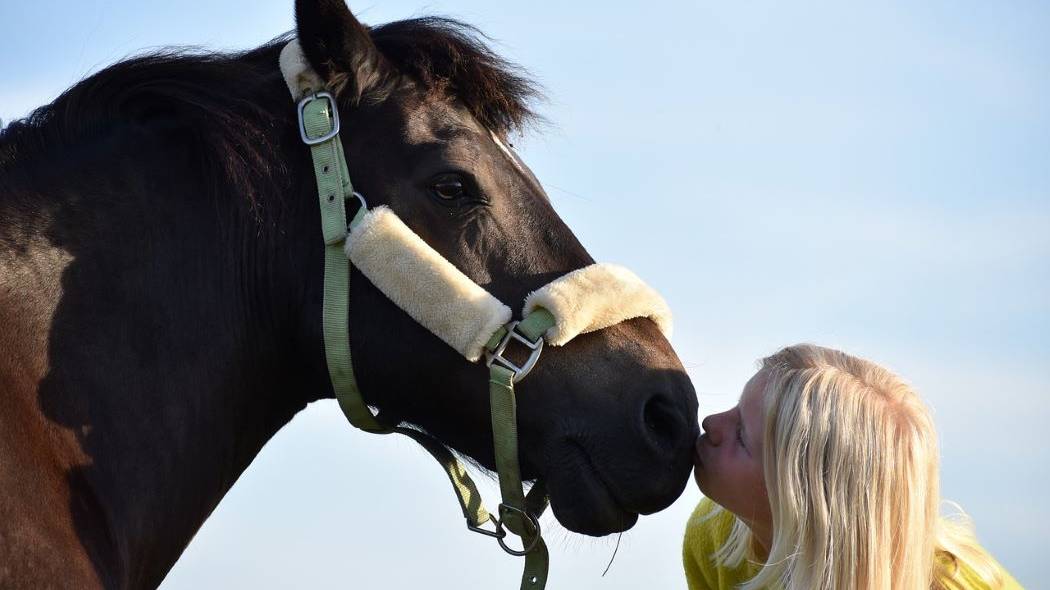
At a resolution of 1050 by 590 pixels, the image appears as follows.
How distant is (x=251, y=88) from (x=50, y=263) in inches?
37.2

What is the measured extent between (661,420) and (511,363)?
50 centimetres

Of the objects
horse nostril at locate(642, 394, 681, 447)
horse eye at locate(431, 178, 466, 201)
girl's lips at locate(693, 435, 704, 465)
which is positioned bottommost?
girl's lips at locate(693, 435, 704, 465)

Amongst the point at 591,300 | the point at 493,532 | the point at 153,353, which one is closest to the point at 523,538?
the point at 493,532

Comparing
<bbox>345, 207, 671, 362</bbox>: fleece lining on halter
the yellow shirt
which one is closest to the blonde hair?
the yellow shirt

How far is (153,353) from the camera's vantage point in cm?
305

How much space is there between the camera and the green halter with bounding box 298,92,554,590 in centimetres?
330

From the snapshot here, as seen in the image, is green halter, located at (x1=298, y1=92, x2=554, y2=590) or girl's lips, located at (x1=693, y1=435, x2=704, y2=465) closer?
green halter, located at (x1=298, y1=92, x2=554, y2=590)

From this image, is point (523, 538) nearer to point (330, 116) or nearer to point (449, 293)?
point (449, 293)

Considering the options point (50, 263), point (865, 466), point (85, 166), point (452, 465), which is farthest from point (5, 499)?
point (865, 466)

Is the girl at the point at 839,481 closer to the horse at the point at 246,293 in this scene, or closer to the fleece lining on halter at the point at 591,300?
the horse at the point at 246,293

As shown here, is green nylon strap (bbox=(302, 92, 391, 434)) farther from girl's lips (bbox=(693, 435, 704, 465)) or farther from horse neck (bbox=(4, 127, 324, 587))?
girl's lips (bbox=(693, 435, 704, 465))

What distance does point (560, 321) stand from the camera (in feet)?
10.7

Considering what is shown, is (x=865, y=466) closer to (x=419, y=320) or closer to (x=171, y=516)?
(x=419, y=320)

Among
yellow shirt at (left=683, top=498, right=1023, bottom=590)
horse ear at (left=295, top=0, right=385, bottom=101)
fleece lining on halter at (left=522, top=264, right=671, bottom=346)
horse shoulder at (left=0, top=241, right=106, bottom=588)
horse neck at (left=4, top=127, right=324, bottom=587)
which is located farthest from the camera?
yellow shirt at (left=683, top=498, right=1023, bottom=590)
